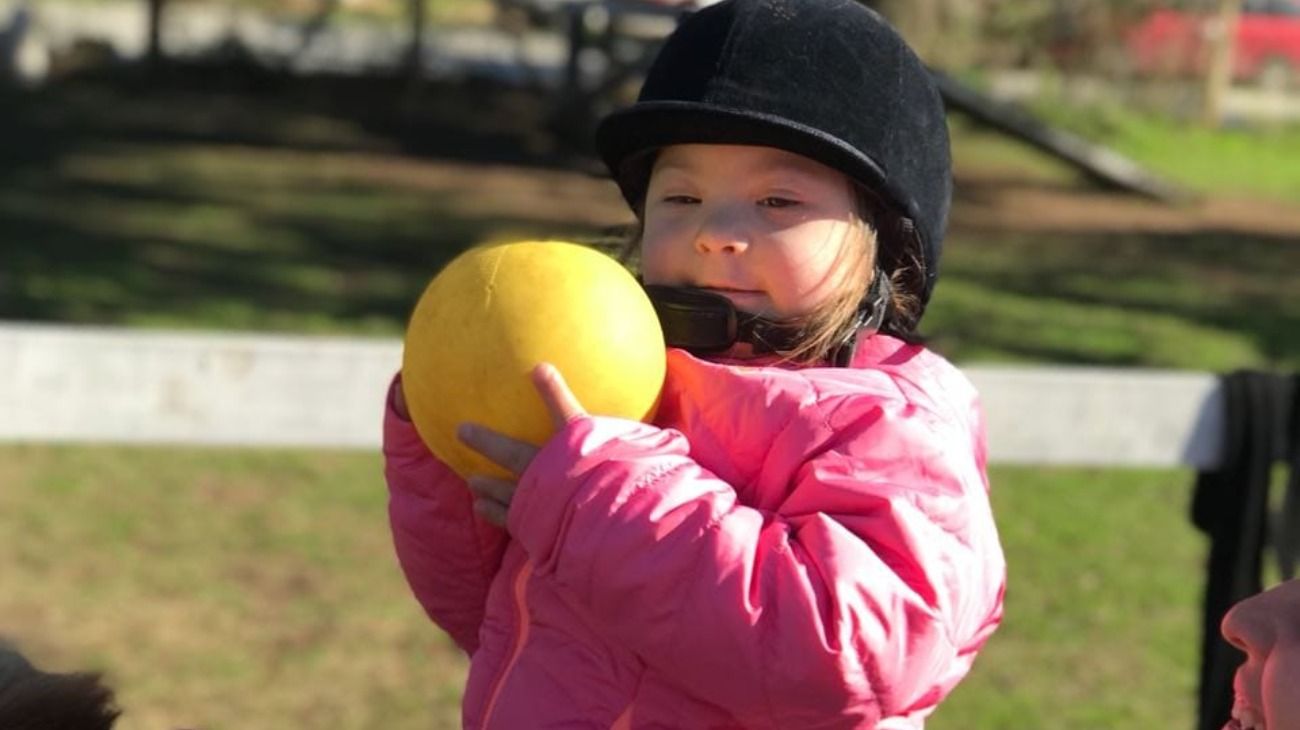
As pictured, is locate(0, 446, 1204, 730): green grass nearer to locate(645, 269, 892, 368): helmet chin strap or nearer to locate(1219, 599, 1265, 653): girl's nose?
locate(645, 269, 892, 368): helmet chin strap

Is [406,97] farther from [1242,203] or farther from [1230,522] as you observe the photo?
[1230,522]

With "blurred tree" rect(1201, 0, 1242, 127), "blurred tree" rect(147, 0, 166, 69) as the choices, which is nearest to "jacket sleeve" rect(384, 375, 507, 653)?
"blurred tree" rect(147, 0, 166, 69)

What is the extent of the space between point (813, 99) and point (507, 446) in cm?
56

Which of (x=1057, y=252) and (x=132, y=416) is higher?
(x=132, y=416)

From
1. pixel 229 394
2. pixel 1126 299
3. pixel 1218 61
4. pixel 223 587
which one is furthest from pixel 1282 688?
pixel 1218 61

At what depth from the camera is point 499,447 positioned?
2244 millimetres

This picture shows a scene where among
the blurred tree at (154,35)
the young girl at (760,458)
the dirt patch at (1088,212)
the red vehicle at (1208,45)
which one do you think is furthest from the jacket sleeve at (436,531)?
the red vehicle at (1208,45)

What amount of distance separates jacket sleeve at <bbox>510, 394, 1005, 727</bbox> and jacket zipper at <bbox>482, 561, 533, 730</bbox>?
0.58 ft

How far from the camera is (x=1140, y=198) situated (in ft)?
56.2

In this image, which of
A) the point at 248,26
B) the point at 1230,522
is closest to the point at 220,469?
the point at 1230,522

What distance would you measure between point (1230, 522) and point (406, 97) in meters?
17.8

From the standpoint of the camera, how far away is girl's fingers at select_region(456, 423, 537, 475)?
2.24 meters

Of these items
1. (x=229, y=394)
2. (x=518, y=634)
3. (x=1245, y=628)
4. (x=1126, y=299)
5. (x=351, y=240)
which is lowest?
(x=351, y=240)

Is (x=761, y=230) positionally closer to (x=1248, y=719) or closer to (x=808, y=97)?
(x=808, y=97)
